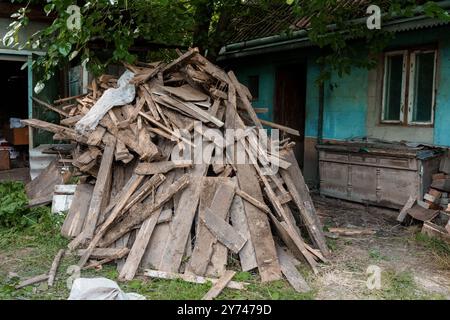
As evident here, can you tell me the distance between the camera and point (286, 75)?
38.0ft

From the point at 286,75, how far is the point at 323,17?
4477 millimetres

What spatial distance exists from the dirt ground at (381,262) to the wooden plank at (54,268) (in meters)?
2.89

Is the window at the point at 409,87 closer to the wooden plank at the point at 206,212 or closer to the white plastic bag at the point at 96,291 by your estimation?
the wooden plank at the point at 206,212

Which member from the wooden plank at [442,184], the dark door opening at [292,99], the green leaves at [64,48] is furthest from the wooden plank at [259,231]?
the dark door opening at [292,99]

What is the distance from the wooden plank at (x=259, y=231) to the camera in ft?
16.7

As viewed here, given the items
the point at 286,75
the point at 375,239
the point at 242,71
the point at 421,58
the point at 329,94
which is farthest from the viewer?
the point at 242,71

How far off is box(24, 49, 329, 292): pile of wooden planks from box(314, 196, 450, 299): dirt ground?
0.98 ft

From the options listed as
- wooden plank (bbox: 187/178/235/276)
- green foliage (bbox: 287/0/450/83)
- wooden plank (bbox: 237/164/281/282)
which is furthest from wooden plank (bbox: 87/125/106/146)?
green foliage (bbox: 287/0/450/83)

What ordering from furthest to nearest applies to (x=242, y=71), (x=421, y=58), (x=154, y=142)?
(x=242, y=71)
(x=421, y=58)
(x=154, y=142)

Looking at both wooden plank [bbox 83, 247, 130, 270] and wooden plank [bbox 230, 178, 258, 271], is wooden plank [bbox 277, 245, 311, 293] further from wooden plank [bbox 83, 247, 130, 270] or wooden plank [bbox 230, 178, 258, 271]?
wooden plank [bbox 83, 247, 130, 270]

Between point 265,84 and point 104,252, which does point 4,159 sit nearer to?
point 265,84

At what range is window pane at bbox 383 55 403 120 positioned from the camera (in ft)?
28.1
